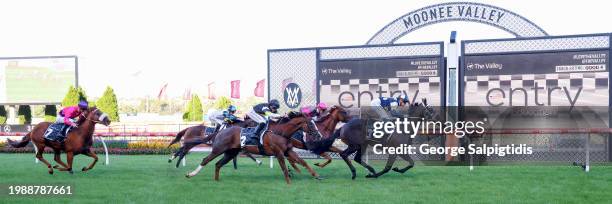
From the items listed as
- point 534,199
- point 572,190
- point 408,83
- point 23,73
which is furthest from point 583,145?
point 23,73

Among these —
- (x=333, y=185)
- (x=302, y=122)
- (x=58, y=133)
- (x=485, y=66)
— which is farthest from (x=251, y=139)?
(x=485, y=66)

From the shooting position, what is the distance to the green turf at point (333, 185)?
8484 mm

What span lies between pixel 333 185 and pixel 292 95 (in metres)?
6.26

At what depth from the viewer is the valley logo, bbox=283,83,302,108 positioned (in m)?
16.1

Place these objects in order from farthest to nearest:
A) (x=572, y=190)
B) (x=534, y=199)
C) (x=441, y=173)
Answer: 1. (x=441, y=173)
2. (x=572, y=190)
3. (x=534, y=199)

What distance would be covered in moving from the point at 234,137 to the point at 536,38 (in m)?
7.09

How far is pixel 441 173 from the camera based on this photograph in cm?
1199

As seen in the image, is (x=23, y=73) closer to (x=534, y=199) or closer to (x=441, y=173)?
(x=441, y=173)

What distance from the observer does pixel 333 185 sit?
1009 centimetres

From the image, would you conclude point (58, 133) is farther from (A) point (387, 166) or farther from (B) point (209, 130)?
(A) point (387, 166)

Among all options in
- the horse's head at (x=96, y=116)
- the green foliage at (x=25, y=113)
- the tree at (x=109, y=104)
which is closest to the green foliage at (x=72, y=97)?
the tree at (x=109, y=104)

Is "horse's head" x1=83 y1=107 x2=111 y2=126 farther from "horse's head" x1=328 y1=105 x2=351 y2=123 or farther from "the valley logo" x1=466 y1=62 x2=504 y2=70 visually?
"the valley logo" x1=466 y1=62 x2=504 y2=70

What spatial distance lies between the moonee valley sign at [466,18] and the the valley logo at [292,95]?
2.45m

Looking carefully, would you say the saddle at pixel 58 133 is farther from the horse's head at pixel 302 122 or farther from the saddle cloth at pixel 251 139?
the horse's head at pixel 302 122
